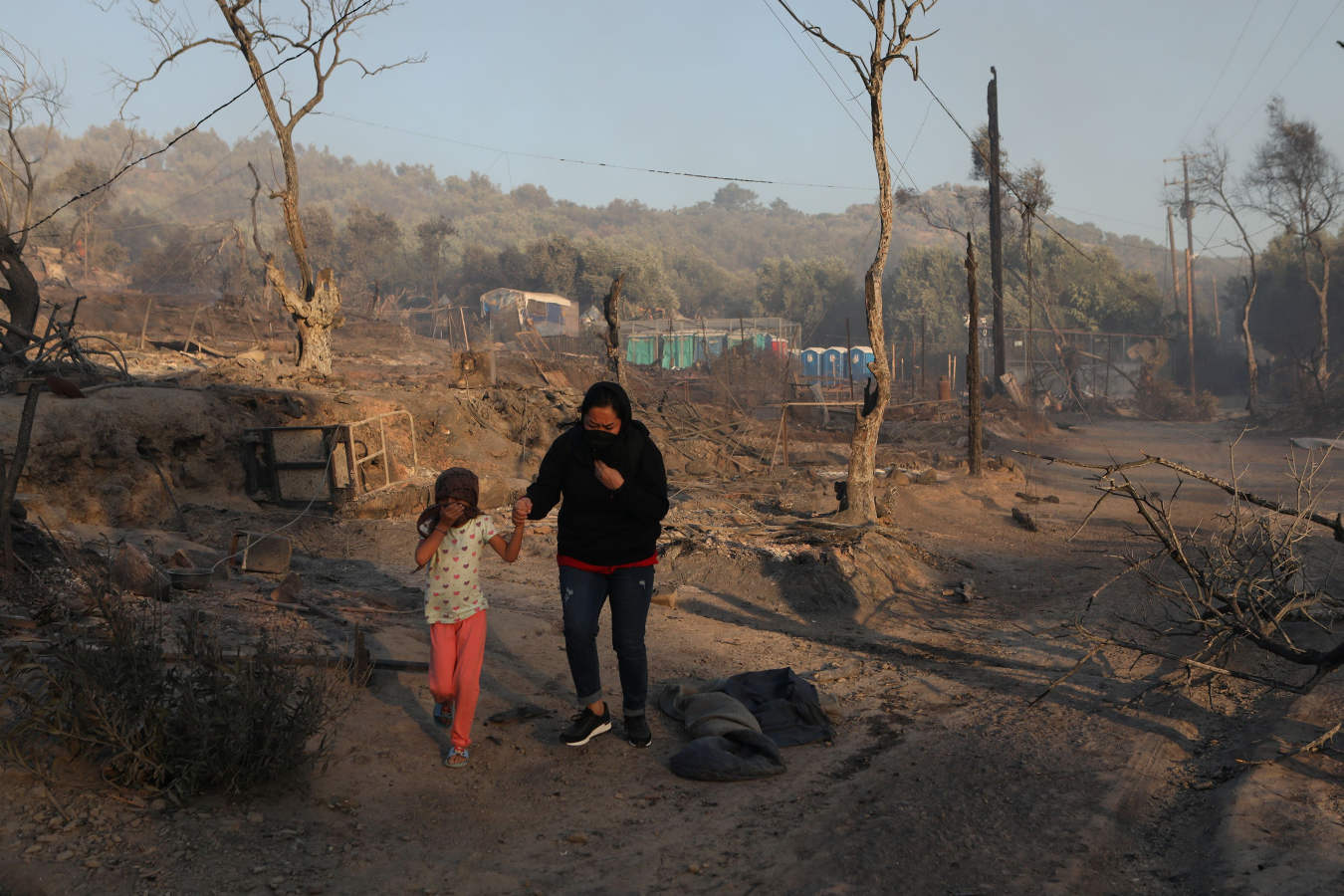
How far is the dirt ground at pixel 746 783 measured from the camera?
3.34m

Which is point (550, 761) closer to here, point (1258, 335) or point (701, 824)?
point (701, 824)

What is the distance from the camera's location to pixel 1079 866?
3.48 meters

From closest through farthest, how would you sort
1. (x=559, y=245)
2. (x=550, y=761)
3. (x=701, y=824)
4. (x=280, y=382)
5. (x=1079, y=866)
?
Result: (x=1079, y=866) → (x=701, y=824) → (x=550, y=761) → (x=280, y=382) → (x=559, y=245)

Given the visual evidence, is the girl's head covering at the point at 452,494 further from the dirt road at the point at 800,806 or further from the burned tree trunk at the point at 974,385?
the burned tree trunk at the point at 974,385

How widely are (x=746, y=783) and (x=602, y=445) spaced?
5.35ft

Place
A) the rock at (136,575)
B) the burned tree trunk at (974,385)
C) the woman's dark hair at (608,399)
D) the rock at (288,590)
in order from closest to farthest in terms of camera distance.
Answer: the woman's dark hair at (608,399) → the rock at (136,575) → the rock at (288,590) → the burned tree trunk at (974,385)

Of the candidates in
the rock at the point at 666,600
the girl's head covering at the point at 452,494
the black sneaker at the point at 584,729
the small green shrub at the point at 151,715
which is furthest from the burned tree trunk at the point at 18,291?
the black sneaker at the point at 584,729

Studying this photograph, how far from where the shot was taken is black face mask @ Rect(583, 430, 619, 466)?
14.3 ft

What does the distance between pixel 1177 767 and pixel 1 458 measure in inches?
260

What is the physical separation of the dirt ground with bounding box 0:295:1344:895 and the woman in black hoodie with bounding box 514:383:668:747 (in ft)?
1.94

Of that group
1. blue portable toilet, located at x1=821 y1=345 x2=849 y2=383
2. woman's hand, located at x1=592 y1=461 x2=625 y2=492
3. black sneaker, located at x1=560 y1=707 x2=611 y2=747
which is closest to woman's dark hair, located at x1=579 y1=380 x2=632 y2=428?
woman's hand, located at x1=592 y1=461 x2=625 y2=492

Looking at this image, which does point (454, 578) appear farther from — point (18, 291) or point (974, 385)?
point (974, 385)

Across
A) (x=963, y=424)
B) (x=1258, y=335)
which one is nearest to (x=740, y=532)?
(x=963, y=424)

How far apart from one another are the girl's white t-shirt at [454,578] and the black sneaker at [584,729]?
30.0 inches
